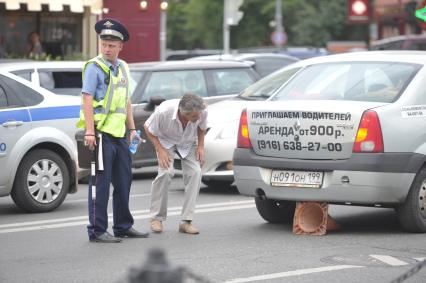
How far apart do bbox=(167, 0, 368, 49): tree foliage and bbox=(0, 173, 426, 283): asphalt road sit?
60.9 m

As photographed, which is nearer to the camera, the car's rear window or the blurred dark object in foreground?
the blurred dark object in foreground

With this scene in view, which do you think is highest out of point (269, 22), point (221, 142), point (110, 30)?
point (269, 22)

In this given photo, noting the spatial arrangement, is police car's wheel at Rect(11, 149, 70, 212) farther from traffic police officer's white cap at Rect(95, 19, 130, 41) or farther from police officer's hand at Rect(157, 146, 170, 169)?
traffic police officer's white cap at Rect(95, 19, 130, 41)

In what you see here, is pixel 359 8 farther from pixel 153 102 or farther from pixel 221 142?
pixel 221 142

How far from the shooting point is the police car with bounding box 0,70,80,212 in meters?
10.9

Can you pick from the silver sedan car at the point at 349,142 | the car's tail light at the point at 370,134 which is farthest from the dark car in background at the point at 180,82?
the car's tail light at the point at 370,134

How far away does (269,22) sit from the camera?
7506cm

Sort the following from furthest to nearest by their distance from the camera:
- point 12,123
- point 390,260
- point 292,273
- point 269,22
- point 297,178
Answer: point 269,22 < point 12,123 < point 297,178 < point 390,260 < point 292,273

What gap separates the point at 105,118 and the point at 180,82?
6024 millimetres

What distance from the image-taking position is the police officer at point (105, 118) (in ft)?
29.9

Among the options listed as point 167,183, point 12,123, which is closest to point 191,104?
point 167,183

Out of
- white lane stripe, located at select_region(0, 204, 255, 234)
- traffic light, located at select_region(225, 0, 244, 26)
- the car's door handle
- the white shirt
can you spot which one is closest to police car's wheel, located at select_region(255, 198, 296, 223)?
the white shirt

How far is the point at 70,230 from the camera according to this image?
32.5ft

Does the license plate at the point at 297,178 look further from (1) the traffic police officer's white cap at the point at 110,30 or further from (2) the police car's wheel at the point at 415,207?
(1) the traffic police officer's white cap at the point at 110,30
